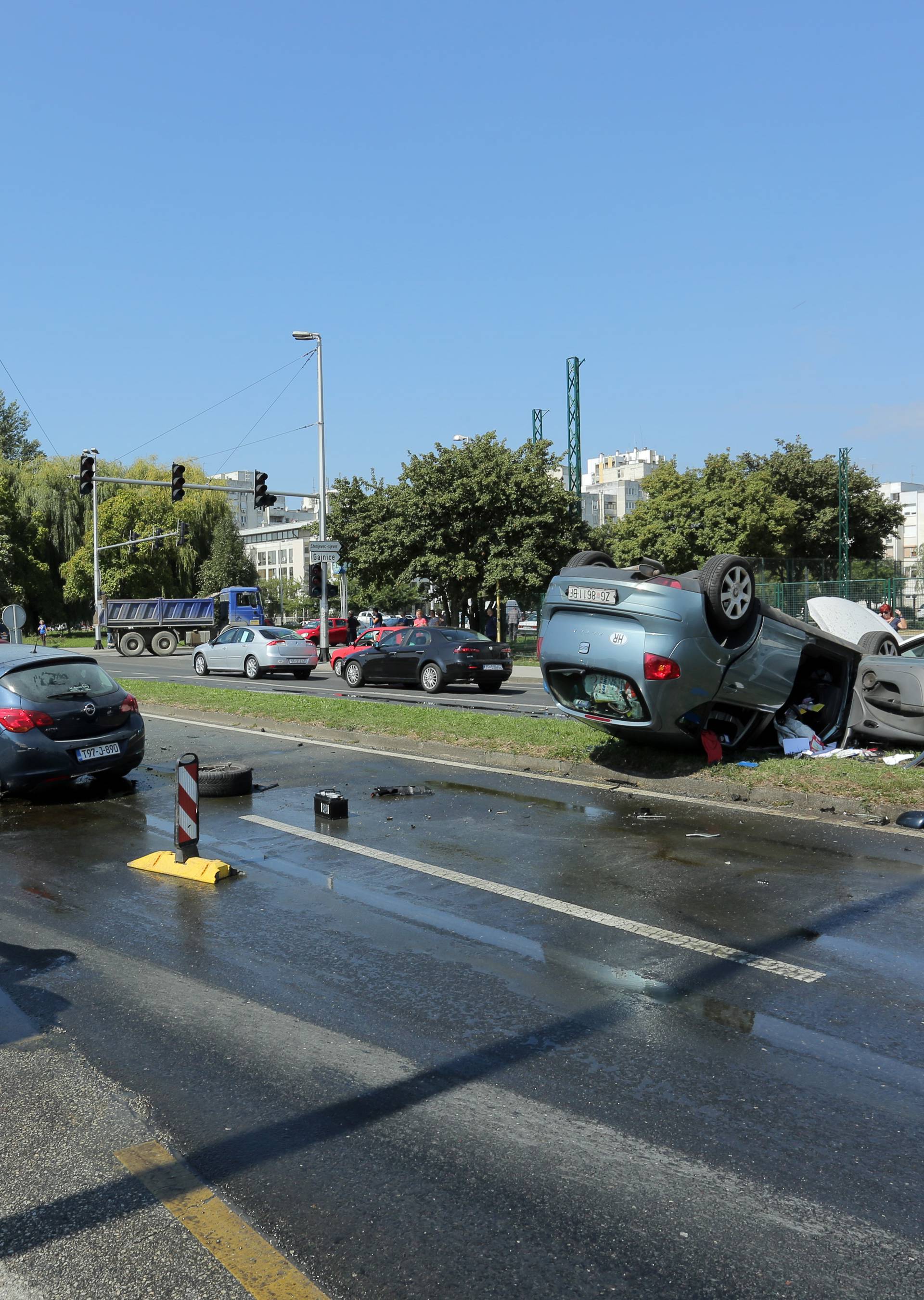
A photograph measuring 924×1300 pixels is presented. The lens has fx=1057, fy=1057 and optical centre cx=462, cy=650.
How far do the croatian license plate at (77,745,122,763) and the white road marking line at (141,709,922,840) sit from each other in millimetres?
3501

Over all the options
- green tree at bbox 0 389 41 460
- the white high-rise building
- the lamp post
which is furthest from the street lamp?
the white high-rise building

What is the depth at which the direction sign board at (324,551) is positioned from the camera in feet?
106

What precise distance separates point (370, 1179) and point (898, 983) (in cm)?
295

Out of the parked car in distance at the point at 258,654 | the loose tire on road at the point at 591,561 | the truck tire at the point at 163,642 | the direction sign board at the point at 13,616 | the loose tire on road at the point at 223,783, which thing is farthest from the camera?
the truck tire at the point at 163,642

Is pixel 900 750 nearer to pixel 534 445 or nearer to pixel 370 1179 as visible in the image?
pixel 370 1179

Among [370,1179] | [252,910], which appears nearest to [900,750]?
[252,910]

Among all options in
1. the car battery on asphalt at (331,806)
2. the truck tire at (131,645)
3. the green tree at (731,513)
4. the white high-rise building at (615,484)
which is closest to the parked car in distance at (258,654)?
the truck tire at (131,645)

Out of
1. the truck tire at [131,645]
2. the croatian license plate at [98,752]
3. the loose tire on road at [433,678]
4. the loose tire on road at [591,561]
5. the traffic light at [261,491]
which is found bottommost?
the truck tire at [131,645]

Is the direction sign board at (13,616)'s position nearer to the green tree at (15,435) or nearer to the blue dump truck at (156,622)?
the blue dump truck at (156,622)

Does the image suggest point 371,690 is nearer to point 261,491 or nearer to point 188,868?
point 261,491

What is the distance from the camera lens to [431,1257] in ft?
9.64

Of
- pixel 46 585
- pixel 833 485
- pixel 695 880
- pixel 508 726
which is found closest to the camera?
pixel 695 880

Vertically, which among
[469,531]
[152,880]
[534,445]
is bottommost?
[152,880]

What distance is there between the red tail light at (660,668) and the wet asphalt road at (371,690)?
6.91m
